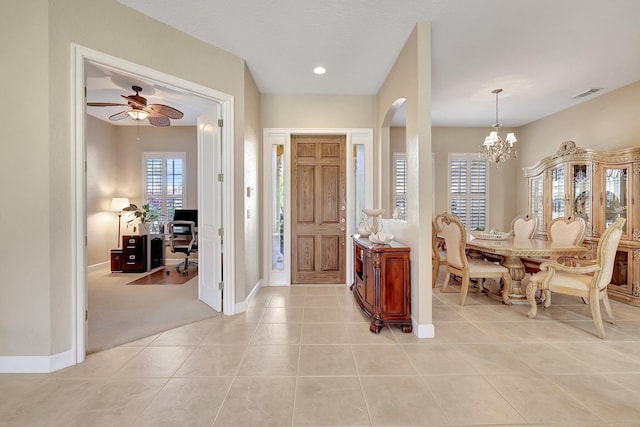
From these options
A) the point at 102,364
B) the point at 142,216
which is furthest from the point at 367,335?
the point at 142,216

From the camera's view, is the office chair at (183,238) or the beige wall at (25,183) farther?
the office chair at (183,238)

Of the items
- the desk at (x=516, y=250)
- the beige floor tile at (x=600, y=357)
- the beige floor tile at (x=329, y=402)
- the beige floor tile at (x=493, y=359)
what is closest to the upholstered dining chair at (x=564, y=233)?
the desk at (x=516, y=250)

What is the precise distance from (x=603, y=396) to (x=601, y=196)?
3274mm

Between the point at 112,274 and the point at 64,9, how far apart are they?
4.42 m

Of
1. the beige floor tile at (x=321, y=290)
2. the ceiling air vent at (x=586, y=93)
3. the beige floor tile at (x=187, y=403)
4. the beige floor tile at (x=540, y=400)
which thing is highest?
the ceiling air vent at (x=586, y=93)

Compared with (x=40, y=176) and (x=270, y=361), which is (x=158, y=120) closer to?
(x=40, y=176)

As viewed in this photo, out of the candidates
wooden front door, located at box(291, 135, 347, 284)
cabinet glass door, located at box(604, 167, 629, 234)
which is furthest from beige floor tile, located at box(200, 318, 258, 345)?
cabinet glass door, located at box(604, 167, 629, 234)

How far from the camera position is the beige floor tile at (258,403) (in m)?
1.57

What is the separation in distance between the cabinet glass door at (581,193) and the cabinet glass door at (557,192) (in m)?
0.16

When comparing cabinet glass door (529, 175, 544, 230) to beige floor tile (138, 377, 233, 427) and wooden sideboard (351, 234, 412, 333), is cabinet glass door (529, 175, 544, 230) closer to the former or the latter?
wooden sideboard (351, 234, 412, 333)

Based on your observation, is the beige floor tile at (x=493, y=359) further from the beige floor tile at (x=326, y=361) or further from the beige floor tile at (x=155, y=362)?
the beige floor tile at (x=155, y=362)

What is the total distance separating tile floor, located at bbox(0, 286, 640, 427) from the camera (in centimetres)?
162

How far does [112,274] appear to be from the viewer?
16.7 feet

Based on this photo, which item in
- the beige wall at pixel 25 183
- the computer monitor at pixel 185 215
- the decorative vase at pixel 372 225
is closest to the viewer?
the beige wall at pixel 25 183
